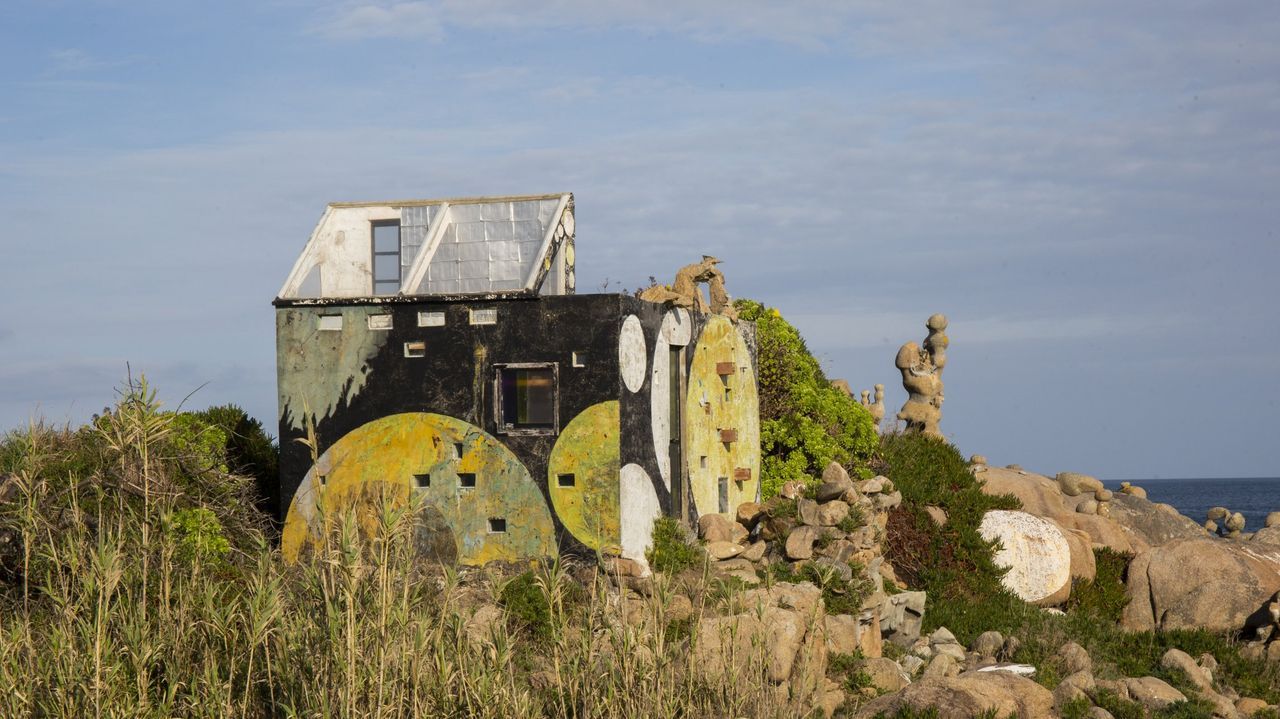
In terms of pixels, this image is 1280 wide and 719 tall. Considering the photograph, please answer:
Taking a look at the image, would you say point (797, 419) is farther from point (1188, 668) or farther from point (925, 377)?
point (1188, 668)

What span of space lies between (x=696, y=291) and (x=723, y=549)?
4.89 meters

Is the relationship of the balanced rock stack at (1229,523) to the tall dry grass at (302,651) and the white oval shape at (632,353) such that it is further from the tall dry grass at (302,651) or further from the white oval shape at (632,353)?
the tall dry grass at (302,651)

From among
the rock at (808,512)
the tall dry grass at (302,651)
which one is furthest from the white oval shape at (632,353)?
the tall dry grass at (302,651)

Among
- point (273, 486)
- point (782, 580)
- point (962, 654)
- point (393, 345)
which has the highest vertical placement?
point (393, 345)

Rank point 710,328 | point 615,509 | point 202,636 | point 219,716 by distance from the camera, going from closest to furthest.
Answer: point 219,716 → point 202,636 → point 615,509 → point 710,328

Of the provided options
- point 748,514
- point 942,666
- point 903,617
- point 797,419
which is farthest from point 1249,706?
point 797,419

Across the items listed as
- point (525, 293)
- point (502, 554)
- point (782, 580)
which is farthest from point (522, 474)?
point (782, 580)

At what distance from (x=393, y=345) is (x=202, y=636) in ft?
32.6

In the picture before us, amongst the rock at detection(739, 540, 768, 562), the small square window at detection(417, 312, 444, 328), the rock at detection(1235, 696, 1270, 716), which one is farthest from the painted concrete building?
the rock at detection(1235, 696, 1270, 716)

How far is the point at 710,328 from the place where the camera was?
24.0 metres

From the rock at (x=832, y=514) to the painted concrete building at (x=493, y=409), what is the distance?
221 cm

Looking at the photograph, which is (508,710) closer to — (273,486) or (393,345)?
(393,345)

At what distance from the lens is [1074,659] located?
1911 centimetres

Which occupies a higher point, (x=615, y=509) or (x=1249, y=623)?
(x=615, y=509)
